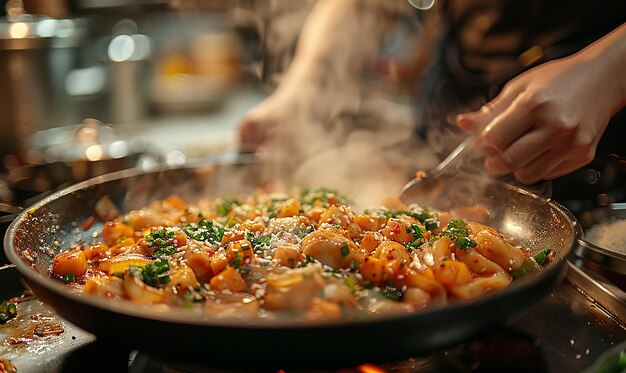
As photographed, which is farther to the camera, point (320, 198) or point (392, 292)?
point (320, 198)

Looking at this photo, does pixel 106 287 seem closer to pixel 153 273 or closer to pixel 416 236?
pixel 153 273

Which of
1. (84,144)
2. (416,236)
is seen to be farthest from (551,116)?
(84,144)

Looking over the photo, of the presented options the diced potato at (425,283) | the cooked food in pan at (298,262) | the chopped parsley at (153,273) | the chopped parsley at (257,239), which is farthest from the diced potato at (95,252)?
the diced potato at (425,283)

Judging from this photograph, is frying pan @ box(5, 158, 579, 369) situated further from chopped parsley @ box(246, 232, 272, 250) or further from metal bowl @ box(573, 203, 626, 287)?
chopped parsley @ box(246, 232, 272, 250)

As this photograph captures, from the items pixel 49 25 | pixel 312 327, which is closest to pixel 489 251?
pixel 312 327

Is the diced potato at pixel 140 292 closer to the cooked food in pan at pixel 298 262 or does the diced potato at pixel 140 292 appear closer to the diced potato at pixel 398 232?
the cooked food in pan at pixel 298 262

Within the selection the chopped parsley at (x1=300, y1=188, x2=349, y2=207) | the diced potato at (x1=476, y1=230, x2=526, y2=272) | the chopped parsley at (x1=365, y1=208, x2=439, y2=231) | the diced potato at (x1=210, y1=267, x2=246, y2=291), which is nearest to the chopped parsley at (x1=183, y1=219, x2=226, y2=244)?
the diced potato at (x1=210, y1=267, x2=246, y2=291)

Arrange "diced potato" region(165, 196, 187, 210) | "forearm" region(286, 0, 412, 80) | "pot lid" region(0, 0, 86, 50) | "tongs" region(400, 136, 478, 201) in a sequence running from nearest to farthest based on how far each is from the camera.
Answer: "tongs" region(400, 136, 478, 201)
"diced potato" region(165, 196, 187, 210)
"forearm" region(286, 0, 412, 80)
"pot lid" region(0, 0, 86, 50)
